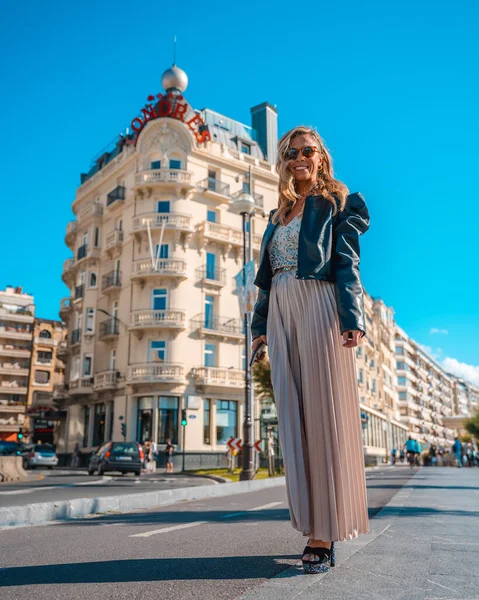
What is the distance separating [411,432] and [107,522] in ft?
336

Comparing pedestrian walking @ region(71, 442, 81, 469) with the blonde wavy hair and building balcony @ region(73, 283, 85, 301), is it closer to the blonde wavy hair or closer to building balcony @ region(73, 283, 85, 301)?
building balcony @ region(73, 283, 85, 301)

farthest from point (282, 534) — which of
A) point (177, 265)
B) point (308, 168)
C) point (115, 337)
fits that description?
point (115, 337)

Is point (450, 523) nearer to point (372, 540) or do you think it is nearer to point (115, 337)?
point (372, 540)

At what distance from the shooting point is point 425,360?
5027 inches

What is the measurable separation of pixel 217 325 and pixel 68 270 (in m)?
15.7

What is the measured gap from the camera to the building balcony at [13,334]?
249 feet

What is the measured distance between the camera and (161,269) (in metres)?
38.3

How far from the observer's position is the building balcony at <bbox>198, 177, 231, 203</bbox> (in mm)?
41188

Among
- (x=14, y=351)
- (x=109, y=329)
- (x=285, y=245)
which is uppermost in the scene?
(x=14, y=351)

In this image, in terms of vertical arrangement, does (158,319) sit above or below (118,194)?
below

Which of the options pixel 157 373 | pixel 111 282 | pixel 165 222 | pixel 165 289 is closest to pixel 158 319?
pixel 165 289

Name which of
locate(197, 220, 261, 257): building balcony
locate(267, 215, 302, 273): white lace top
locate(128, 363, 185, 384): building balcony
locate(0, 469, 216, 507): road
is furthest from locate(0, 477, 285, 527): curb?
locate(197, 220, 261, 257): building balcony

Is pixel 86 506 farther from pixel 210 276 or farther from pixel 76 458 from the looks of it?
pixel 76 458

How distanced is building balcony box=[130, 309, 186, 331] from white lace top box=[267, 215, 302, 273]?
3391 cm
